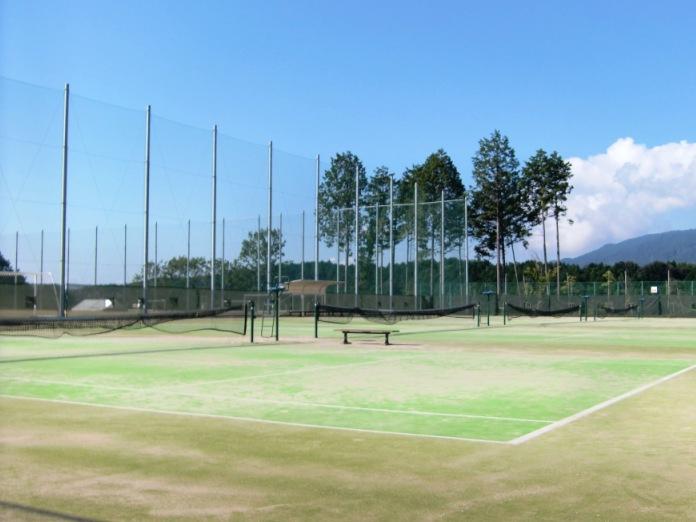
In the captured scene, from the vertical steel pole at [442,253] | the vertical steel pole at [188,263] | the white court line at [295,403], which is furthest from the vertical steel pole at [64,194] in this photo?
the vertical steel pole at [442,253]

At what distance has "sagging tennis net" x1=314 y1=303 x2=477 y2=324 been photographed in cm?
2665

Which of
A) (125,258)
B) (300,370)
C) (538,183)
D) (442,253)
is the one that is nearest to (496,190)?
(538,183)

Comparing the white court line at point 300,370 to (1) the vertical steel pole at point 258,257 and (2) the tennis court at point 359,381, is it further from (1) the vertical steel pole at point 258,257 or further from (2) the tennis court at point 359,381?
(1) the vertical steel pole at point 258,257

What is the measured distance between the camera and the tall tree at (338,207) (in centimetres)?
4622

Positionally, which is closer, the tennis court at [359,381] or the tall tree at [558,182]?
the tennis court at [359,381]

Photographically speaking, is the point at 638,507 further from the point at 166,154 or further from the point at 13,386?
the point at 166,154

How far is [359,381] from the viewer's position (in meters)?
11.8

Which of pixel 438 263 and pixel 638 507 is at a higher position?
pixel 438 263

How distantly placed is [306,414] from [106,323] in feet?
55.7

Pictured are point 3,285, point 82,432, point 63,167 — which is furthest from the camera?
point 3,285

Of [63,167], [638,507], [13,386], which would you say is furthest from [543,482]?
[63,167]

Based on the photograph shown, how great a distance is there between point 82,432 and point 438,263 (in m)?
42.8

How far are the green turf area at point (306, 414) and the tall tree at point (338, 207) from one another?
29.6 m

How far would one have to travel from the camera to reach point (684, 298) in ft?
187
